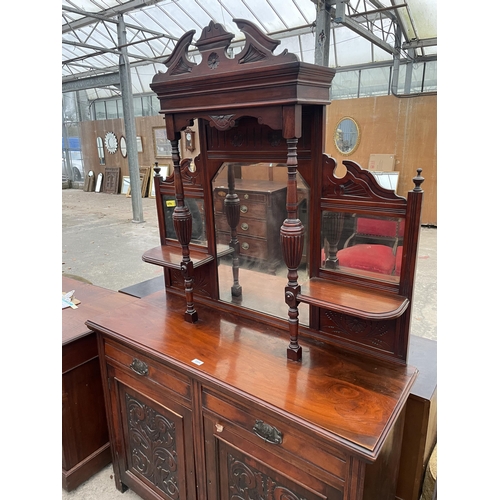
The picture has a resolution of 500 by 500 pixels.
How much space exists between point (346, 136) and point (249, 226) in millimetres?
5725

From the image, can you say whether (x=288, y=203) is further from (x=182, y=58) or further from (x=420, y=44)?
(x=420, y=44)

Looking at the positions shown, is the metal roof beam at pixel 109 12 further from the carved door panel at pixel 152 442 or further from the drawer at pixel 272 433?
the drawer at pixel 272 433

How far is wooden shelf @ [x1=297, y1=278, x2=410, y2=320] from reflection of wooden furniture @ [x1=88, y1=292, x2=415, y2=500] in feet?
0.78

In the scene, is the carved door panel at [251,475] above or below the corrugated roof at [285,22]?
below

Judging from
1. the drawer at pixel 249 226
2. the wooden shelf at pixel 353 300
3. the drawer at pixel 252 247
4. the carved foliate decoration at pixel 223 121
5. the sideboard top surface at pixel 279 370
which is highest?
the carved foliate decoration at pixel 223 121

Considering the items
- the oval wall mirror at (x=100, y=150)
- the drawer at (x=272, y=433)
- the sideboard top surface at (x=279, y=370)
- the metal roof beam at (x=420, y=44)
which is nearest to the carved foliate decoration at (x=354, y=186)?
the sideboard top surface at (x=279, y=370)

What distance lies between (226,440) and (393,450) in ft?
1.92

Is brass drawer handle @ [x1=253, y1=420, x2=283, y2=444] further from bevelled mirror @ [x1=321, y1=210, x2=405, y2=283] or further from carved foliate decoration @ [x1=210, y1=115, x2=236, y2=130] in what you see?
carved foliate decoration @ [x1=210, y1=115, x2=236, y2=130]

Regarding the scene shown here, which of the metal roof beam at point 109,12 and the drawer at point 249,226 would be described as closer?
the drawer at point 249,226

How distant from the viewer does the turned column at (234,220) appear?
165 centimetres

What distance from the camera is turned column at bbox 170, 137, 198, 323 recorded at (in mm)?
1542

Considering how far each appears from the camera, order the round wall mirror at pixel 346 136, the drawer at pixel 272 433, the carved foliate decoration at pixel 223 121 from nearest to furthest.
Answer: the drawer at pixel 272 433
the carved foliate decoration at pixel 223 121
the round wall mirror at pixel 346 136

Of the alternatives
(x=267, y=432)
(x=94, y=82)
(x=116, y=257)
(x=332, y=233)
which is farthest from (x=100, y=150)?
(x=267, y=432)

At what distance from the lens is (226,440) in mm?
1338
